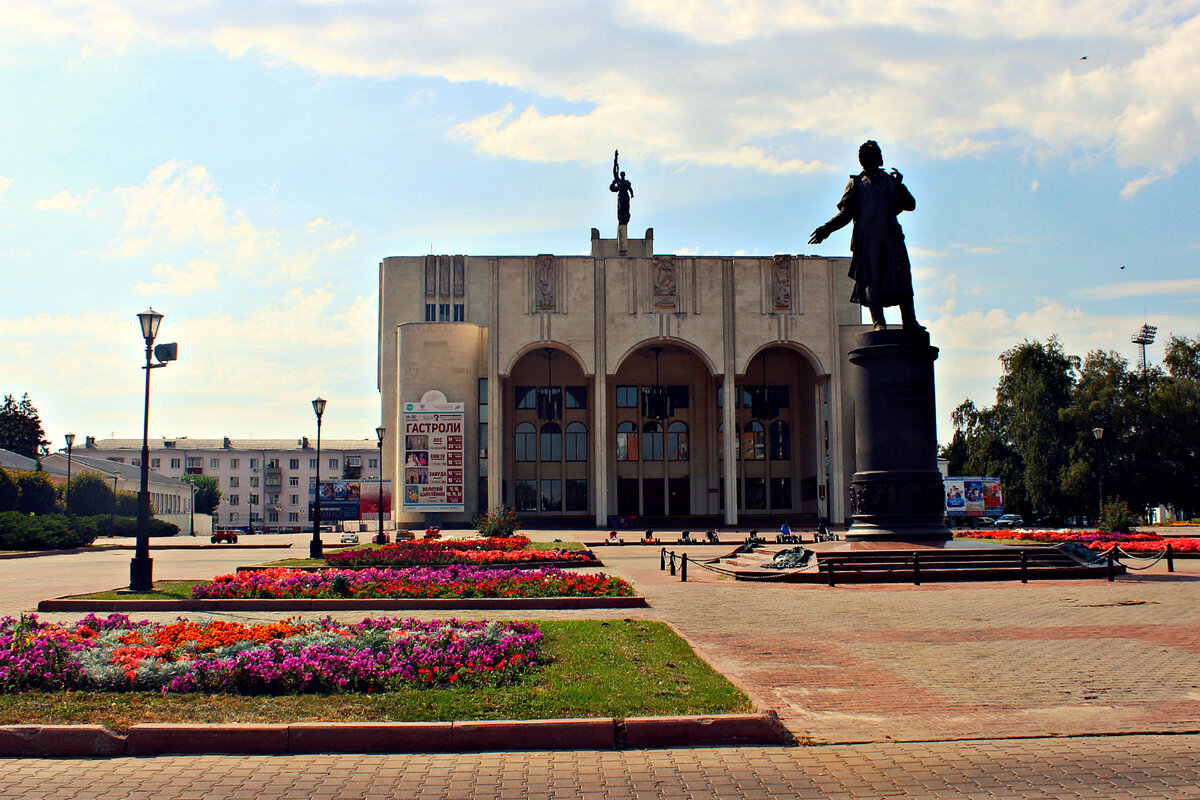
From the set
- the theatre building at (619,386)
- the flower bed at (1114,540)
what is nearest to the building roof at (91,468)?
the theatre building at (619,386)

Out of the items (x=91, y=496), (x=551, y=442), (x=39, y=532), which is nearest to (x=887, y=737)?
(x=39, y=532)

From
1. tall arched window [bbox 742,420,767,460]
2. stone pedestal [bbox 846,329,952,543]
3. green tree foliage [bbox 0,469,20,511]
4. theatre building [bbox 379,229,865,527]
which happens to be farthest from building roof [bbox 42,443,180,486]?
stone pedestal [bbox 846,329,952,543]

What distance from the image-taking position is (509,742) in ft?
23.4

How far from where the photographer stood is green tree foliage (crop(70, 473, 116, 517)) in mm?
70463

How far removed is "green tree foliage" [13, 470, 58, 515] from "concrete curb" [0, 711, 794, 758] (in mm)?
57014

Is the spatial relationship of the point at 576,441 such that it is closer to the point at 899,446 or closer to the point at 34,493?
the point at 34,493

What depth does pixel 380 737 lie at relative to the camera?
23.2 feet

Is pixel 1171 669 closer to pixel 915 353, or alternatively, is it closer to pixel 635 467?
pixel 915 353

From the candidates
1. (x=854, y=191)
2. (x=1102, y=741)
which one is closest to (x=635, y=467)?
(x=854, y=191)

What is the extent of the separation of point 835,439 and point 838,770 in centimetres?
5988

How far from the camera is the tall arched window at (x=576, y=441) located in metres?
71.1

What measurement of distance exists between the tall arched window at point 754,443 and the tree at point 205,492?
85.9 meters

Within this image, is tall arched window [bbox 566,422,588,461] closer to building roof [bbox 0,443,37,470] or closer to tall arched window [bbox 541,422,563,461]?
tall arched window [bbox 541,422,563,461]

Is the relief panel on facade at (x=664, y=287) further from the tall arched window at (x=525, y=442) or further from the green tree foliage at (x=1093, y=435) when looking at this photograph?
the green tree foliage at (x=1093, y=435)
